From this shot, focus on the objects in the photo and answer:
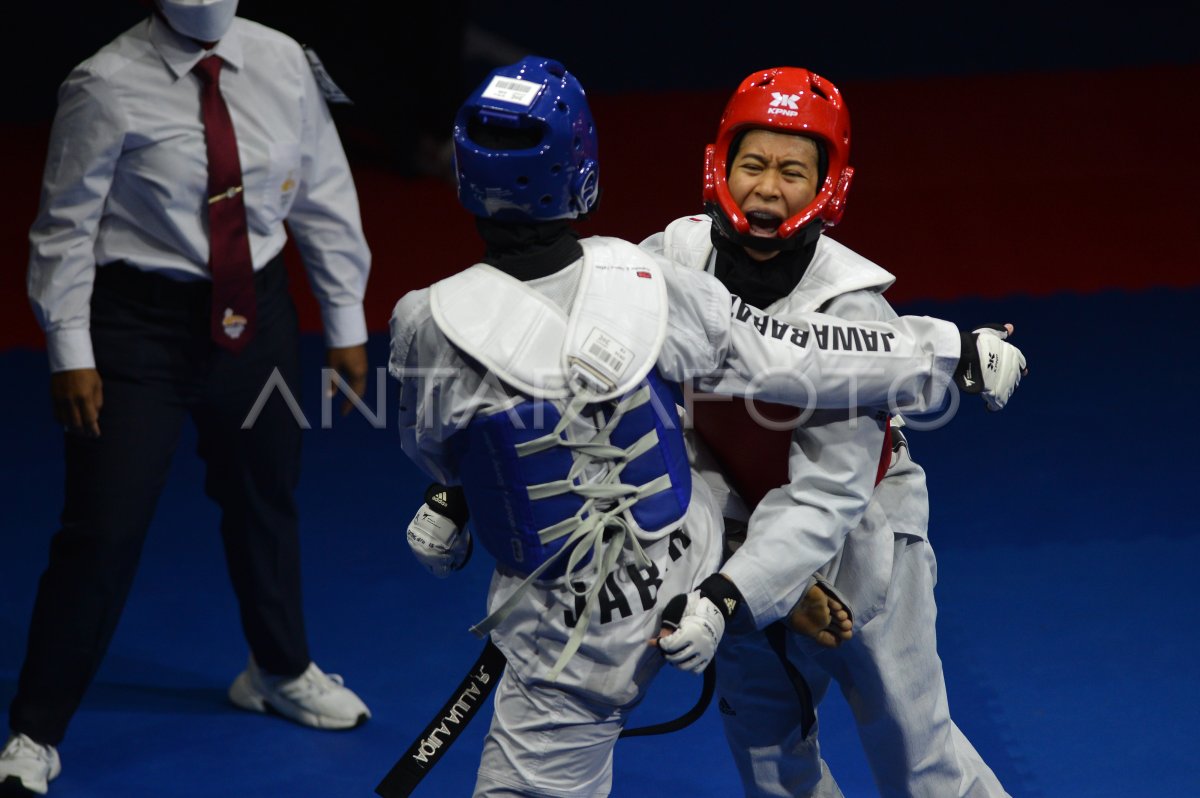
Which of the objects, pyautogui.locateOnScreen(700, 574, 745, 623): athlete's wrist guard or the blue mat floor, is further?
the blue mat floor

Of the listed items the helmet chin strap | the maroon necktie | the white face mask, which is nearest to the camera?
the helmet chin strap

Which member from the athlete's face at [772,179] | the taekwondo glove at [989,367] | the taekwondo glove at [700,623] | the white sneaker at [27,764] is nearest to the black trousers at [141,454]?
the white sneaker at [27,764]

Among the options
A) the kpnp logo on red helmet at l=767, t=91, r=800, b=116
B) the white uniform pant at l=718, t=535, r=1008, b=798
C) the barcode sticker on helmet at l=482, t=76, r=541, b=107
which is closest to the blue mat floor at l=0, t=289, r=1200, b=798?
the white uniform pant at l=718, t=535, r=1008, b=798

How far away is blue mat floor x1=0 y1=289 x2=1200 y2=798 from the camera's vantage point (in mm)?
4148

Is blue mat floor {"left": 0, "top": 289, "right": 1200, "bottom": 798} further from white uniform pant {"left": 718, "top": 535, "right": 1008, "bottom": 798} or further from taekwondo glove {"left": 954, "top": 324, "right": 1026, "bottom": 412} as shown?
taekwondo glove {"left": 954, "top": 324, "right": 1026, "bottom": 412}

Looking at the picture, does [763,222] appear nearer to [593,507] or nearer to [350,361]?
[593,507]

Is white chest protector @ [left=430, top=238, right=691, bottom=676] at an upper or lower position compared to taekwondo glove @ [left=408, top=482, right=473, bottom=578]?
upper

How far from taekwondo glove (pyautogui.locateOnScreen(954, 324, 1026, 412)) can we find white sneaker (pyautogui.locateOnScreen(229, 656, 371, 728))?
7.71 feet

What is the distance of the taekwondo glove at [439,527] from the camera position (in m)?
3.06

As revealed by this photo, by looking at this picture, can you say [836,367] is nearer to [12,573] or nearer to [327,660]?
[327,660]

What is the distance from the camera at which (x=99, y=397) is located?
3908mm

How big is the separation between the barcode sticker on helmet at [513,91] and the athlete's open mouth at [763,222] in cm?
59

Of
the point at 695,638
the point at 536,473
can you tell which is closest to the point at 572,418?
the point at 536,473

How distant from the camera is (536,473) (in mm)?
2660
